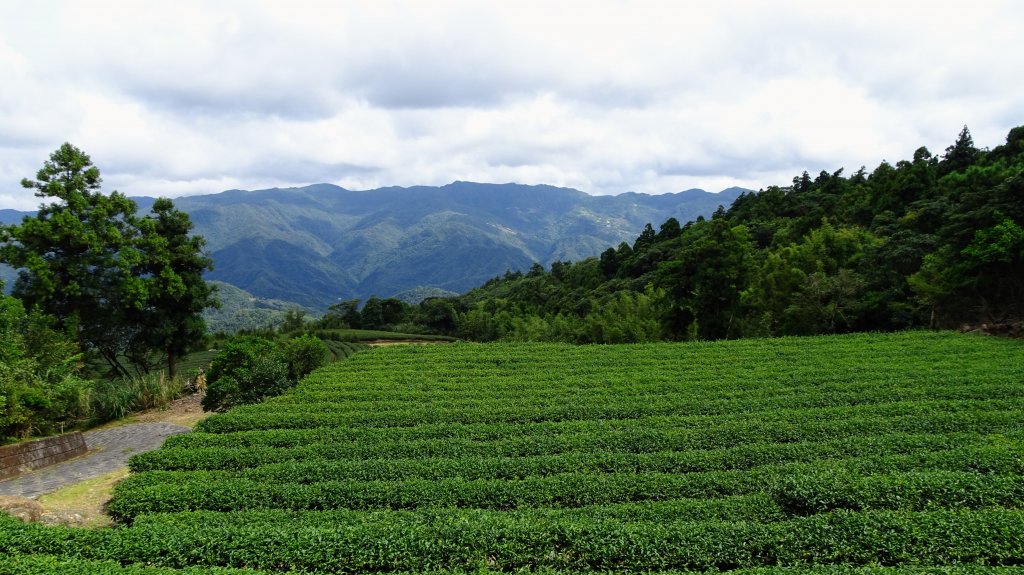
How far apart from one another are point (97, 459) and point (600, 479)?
14.6m

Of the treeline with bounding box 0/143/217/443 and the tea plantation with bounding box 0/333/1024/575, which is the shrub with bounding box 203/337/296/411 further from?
the treeline with bounding box 0/143/217/443

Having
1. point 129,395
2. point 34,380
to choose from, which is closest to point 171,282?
point 129,395

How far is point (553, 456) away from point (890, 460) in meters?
7.30

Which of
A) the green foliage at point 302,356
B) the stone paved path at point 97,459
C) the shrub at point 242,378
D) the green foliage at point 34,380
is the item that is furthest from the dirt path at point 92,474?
the green foliage at point 302,356

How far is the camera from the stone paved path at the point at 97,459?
41.1 ft

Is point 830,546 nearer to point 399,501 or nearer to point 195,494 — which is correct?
point 399,501

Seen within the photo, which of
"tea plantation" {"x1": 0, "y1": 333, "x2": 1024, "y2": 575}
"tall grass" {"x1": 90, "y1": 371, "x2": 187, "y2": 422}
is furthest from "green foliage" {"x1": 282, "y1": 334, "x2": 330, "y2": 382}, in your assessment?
"tall grass" {"x1": 90, "y1": 371, "x2": 187, "y2": 422}

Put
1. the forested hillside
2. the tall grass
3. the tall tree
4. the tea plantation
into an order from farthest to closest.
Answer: the forested hillside
the tall tree
the tall grass
the tea plantation

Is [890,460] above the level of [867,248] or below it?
below

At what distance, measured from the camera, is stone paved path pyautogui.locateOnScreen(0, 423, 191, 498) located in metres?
12.5

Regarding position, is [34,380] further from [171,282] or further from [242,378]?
[171,282]

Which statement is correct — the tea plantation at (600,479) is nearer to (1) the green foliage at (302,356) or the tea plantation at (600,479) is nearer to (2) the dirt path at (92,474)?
(2) the dirt path at (92,474)

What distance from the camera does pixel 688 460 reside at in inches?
463

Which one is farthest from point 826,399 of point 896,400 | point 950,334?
point 950,334
